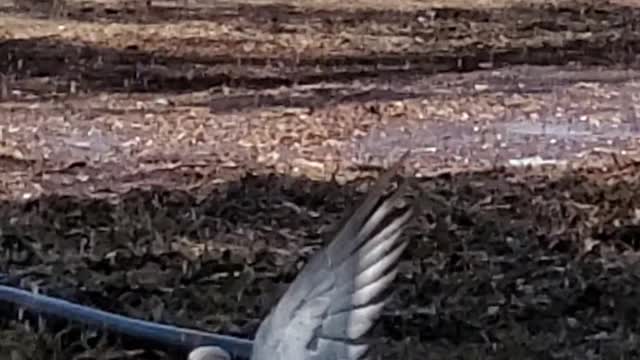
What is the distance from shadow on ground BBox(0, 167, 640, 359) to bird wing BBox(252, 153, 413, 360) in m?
0.97

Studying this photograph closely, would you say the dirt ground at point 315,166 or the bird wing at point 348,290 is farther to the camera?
the dirt ground at point 315,166

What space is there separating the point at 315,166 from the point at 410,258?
117 cm

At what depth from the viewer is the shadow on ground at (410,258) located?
3.65m

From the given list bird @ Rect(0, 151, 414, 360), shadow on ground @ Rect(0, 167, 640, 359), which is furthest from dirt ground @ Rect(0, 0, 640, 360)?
bird @ Rect(0, 151, 414, 360)

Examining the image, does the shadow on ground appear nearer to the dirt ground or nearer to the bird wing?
the dirt ground

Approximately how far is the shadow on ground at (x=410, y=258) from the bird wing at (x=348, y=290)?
974mm

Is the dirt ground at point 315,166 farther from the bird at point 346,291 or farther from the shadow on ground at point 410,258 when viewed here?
the bird at point 346,291

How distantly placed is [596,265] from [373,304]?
229 cm

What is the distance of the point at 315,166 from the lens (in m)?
5.23

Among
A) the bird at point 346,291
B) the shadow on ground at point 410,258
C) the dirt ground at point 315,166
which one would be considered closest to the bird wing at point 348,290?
the bird at point 346,291

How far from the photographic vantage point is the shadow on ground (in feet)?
12.0

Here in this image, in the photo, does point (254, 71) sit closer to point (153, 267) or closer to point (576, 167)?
point (576, 167)

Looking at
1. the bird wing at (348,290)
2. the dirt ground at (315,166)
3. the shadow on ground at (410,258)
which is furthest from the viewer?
the dirt ground at (315,166)

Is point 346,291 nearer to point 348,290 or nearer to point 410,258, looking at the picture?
point 348,290
